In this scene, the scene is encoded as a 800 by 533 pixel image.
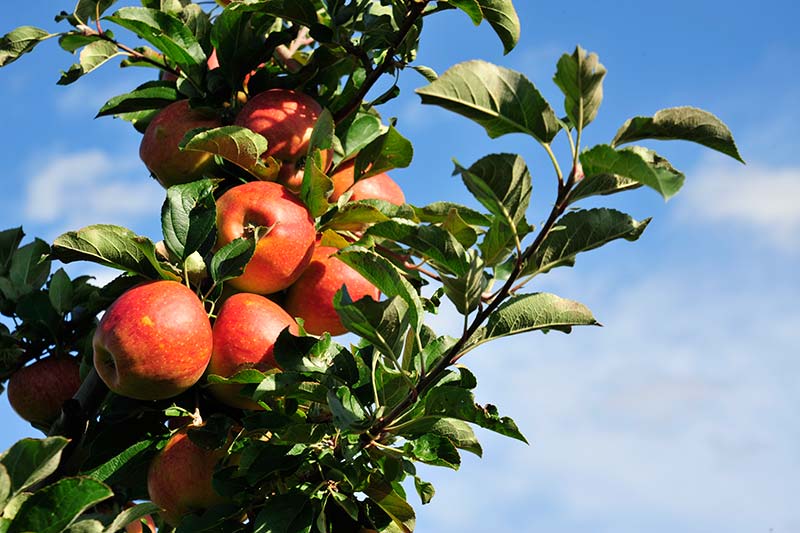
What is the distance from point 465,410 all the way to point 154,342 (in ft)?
2.21

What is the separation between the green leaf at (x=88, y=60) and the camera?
246cm

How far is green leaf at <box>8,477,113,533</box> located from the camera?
1.50m

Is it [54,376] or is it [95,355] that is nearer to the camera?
[95,355]

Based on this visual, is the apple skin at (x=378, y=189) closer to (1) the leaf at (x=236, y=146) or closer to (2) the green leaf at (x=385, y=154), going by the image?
(2) the green leaf at (x=385, y=154)

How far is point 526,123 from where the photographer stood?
1436 millimetres

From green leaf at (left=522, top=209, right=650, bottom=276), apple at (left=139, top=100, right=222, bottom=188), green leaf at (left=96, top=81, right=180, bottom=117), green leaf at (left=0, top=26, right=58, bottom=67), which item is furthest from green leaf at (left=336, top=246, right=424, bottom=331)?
green leaf at (left=0, top=26, right=58, bottom=67)

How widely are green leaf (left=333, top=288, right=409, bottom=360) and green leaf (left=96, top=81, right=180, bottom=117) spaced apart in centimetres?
123

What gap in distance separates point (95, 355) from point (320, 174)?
25.5 inches

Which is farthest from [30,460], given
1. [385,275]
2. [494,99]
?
[494,99]

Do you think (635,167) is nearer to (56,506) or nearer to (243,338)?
(243,338)

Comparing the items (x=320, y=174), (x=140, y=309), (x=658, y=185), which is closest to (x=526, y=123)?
(x=658, y=185)

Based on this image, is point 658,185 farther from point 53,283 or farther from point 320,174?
point 53,283

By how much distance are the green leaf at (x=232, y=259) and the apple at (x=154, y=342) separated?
0.08 metres

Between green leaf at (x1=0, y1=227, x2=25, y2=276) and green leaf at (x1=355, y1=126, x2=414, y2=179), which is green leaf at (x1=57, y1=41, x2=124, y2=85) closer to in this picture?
green leaf at (x1=0, y1=227, x2=25, y2=276)
